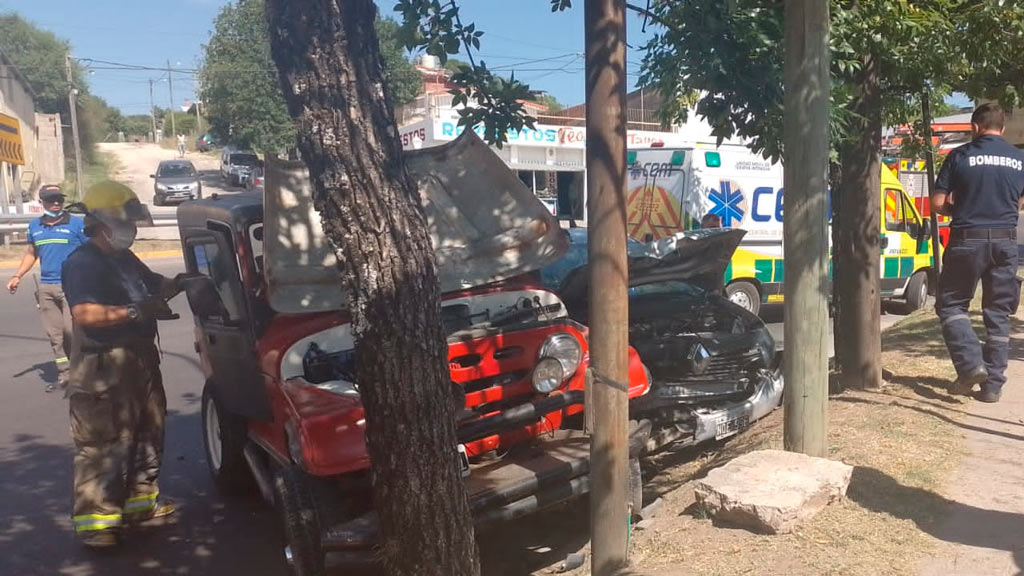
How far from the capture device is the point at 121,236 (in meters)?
5.25

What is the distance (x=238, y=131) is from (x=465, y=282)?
3992cm

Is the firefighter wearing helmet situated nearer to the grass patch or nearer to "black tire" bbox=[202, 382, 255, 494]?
"black tire" bbox=[202, 382, 255, 494]

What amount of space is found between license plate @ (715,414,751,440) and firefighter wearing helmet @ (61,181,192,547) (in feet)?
11.4

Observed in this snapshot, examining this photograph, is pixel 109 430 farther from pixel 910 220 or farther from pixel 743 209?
pixel 910 220

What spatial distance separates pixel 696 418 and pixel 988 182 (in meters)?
2.31

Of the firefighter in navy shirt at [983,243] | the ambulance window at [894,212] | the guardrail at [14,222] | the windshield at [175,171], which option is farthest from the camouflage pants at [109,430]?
the windshield at [175,171]

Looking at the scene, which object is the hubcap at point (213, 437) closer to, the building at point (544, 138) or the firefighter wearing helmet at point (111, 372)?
the firefighter wearing helmet at point (111, 372)

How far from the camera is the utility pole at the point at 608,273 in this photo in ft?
10.4

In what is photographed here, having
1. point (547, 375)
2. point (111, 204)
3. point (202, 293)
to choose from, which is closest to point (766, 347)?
point (547, 375)

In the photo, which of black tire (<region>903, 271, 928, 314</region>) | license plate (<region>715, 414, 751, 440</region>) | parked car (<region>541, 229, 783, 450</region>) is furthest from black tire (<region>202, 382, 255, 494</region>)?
black tire (<region>903, 271, 928, 314</region>)

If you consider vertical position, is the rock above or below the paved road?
above

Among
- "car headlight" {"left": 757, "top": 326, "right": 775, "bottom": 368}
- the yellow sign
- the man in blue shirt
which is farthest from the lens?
the yellow sign

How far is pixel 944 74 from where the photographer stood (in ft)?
18.5

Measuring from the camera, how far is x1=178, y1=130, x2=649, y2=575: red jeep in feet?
13.0
